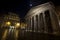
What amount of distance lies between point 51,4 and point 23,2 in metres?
5.23

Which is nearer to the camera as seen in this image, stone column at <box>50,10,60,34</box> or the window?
stone column at <box>50,10,60,34</box>

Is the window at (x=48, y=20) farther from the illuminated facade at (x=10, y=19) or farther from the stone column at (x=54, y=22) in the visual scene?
the illuminated facade at (x=10, y=19)

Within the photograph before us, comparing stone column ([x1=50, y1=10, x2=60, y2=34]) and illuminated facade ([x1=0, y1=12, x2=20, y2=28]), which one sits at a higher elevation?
illuminated facade ([x1=0, y1=12, x2=20, y2=28])

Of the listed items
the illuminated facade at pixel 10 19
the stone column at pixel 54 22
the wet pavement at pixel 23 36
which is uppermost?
the illuminated facade at pixel 10 19

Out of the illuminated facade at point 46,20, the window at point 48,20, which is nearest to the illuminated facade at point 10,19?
the illuminated facade at point 46,20

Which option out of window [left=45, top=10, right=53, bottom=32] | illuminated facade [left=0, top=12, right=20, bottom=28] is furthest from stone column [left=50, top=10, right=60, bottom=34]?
illuminated facade [left=0, top=12, right=20, bottom=28]

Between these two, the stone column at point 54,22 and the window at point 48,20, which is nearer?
the stone column at point 54,22

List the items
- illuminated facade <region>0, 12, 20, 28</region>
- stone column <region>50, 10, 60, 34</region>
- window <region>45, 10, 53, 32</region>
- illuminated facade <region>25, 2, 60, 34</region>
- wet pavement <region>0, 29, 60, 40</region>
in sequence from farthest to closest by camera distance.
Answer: illuminated facade <region>0, 12, 20, 28</region> → window <region>45, 10, 53, 32</region> → illuminated facade <region>25, 2, 60, 34</region> → stone column <region>50, 10, 60, 34</region> → wet pavement <region>0, 29, 60, 40</region>

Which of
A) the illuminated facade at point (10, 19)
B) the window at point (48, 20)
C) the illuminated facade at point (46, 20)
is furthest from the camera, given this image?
the illuminated facade at point (10, 19)

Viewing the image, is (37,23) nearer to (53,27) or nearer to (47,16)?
(47,16)

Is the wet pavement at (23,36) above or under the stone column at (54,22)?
under

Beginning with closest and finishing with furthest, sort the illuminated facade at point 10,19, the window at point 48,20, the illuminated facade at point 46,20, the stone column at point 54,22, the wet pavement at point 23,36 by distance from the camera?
the wet pavement at point 23,36, the stone column at point 54,22, the illuminated facade at point 46,20, the window at point 48,20, the illuminated facade at point 10,19

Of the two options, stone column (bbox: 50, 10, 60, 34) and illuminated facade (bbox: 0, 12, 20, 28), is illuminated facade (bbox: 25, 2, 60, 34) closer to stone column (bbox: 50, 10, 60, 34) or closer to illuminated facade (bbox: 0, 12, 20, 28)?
stone column (bbox: 50, 10, 60, 34)

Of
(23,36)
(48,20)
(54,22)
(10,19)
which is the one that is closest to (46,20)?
(48,20)
